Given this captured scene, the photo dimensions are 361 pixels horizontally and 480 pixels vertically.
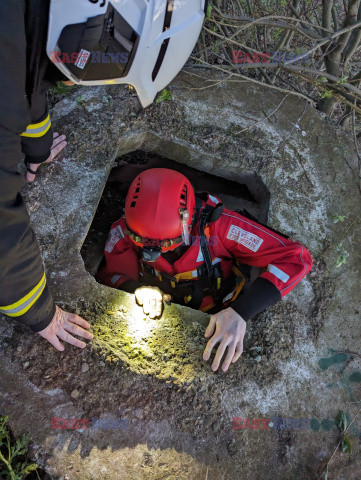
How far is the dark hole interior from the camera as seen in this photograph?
362 cm

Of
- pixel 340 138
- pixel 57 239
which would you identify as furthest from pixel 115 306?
pixel 340 138

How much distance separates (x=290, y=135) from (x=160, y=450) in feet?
8.73

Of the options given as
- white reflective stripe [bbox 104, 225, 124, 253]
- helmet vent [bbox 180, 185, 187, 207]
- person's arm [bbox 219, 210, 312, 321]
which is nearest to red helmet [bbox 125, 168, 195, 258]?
helmet vent [bbox 180, 185, 187, 207]

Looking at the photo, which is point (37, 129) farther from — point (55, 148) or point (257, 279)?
point (257, 279)

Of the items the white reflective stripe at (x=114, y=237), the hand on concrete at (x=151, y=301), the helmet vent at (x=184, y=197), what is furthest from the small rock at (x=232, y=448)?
the white reflective stripe at (x=114, y=237)

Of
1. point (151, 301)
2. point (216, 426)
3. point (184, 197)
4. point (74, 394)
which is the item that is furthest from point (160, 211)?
point (216, 426)

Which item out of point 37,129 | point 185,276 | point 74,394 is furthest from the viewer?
point 185,276

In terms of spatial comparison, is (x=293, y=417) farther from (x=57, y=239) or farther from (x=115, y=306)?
(x=57, y=239)

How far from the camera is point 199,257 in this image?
3.00m

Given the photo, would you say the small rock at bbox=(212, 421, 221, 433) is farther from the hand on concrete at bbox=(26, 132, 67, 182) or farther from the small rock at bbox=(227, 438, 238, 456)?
the hand on concrete at bbox=(26, 132, 67, 182)

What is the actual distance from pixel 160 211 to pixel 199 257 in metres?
0.62

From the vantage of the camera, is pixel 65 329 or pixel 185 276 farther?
pixel 185 276

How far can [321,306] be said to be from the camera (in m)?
2.83

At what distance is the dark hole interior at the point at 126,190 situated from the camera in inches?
143
